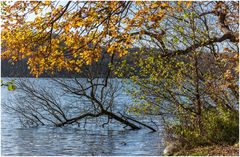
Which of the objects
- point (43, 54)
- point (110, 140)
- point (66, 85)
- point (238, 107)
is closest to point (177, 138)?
point (238, 107)

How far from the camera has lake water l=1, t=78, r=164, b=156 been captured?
16031mm

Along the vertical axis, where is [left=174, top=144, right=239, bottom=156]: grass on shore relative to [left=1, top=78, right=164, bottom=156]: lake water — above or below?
above

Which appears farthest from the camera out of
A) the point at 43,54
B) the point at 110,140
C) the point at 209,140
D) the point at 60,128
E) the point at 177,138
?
the point at 60,128

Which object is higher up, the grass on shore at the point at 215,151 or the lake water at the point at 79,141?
the grass on shore at the point at 215,151

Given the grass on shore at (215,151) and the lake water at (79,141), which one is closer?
the grass on shore at (215,151)

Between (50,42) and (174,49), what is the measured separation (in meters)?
5.52

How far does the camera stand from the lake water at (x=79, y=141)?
52.6 feet

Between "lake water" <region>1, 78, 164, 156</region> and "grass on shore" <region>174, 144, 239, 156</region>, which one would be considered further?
"lake water" <region>1, 78, 164, 156</region>

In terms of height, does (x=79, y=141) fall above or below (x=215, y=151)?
below

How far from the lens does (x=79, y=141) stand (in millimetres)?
18391

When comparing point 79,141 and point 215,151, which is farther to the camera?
point 79,141

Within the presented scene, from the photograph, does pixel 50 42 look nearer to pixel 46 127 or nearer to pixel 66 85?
pixel 66 85

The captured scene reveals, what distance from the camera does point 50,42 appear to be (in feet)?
28.6

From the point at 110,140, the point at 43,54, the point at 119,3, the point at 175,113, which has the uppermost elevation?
the point at 119,3
